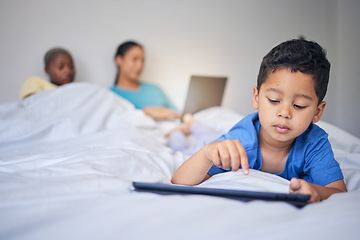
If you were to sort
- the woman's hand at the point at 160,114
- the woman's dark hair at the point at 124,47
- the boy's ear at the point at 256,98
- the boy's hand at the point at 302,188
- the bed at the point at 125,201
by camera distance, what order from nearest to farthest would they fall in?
the bed at the point at 125,201 → the boy's hand at the point at 302,188 → the boy's ear at the point at 256,98 → the woman's hand at the point at 160,114 → the woman's dark hair at the point at 124,47

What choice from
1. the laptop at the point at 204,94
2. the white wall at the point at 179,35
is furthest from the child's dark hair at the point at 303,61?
the laptop at the point at 204,94

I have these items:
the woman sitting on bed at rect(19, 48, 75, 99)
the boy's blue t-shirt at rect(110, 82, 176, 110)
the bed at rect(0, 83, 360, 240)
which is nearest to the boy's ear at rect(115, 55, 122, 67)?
the boy's blue t-shirt at rect(110, 82, 176, 110)

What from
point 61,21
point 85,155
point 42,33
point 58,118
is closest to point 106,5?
point 61,21

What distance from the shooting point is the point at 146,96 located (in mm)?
1693

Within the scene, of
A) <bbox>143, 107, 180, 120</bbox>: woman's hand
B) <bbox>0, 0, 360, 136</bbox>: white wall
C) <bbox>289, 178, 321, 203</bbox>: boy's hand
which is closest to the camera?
<bbox>289, 178, 321, 203</bbox>: boy's hand

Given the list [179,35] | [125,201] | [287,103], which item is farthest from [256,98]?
[179,35]

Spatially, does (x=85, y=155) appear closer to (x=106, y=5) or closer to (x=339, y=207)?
(x=339, y=207)

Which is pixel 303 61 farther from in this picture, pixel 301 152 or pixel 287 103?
pixel 301 152

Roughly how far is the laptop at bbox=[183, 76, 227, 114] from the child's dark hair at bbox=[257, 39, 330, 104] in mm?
931

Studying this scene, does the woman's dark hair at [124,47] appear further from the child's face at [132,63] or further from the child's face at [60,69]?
the child's face at [60,69]

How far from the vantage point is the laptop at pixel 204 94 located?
1494 mm

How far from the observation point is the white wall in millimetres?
1288

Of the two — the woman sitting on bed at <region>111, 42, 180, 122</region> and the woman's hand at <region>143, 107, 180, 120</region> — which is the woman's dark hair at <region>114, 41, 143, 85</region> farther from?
the woman's hand at <region>143, 107, 180, 120</region>

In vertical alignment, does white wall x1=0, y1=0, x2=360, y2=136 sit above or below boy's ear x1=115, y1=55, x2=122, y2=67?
above
